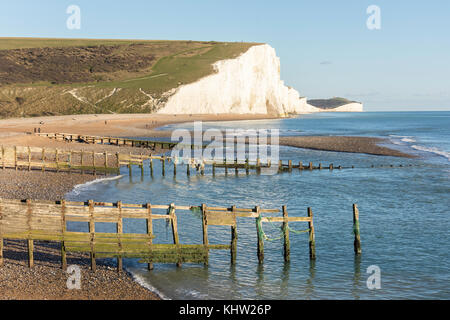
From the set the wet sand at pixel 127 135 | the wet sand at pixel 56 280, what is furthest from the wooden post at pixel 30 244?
the wet sand at pixel 127 135

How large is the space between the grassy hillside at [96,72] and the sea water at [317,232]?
8672 centimetres

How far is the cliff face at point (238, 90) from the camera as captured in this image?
12756cm

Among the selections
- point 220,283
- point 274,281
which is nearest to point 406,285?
point 274,281

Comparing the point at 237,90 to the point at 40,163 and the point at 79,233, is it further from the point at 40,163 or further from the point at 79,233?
the point at 79,233

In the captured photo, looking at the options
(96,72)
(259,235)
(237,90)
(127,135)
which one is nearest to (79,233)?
(259,235)

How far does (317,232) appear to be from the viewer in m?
21.0

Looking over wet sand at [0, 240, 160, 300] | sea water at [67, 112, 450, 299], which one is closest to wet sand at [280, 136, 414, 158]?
sea water at [67, 112, 450, 299]

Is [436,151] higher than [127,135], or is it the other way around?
[127,135]

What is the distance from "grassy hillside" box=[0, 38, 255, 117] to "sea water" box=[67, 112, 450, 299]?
86.7 meters

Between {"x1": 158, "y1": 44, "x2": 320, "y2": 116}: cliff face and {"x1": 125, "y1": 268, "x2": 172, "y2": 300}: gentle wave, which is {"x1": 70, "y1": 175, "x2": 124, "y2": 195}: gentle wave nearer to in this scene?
{"x1": 125, "y1": 268, "x2": 172, "y2": 300}: gentle wave

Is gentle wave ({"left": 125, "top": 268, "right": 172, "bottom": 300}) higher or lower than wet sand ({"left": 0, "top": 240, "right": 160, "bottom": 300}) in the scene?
lower

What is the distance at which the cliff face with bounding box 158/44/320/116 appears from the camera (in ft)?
419

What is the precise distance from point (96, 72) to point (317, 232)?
131m

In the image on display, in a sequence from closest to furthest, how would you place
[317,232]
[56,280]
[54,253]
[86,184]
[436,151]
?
[56,280] → [54,253] → [317,232] → [86,184] → [436,151]
